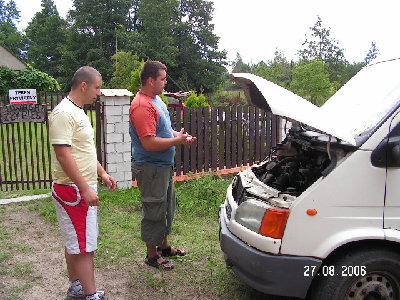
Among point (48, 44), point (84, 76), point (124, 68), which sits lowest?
point (84, 76)

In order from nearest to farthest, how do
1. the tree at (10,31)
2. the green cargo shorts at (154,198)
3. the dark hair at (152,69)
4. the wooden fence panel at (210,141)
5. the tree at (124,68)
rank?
the dark hair at (152,69)
the green cargo shorts at (154,198)
the wooden fence panel at (210,141)
the tree at (124,68)
the tree at (10,31)

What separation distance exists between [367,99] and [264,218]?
4.46 ft

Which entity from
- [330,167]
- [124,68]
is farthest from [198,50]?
[330,167]

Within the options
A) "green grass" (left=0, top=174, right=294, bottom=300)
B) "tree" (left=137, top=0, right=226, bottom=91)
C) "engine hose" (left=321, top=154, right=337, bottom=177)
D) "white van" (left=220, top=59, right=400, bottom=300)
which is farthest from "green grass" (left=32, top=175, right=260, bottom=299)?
"tree" (left=137, top=0, right=226, bottom=91)

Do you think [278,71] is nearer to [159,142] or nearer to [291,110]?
[159,142]

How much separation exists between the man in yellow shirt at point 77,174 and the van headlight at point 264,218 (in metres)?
1.07

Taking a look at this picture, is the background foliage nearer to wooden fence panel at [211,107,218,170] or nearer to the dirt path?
wooden fence panel at [211,107,218,170]

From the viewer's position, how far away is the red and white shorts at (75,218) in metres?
2.81

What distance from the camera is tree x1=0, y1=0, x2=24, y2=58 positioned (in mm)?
59344

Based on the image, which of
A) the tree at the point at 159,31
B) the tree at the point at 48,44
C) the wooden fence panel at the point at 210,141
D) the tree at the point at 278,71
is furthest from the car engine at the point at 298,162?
the tree at the point at 48,44

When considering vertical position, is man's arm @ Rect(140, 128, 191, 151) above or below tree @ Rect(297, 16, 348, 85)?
below

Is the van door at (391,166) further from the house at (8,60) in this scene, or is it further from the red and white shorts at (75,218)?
the house at (8,60)

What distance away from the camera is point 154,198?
145 inches

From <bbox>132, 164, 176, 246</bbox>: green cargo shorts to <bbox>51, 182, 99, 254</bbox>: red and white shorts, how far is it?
0.85m
